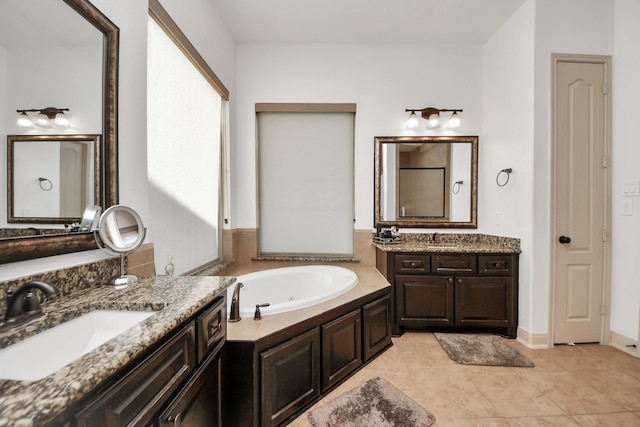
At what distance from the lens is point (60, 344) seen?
0.79 m

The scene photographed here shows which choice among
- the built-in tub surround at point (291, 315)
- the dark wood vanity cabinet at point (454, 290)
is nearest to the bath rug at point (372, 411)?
the built-in tub surround at point (291, 315)

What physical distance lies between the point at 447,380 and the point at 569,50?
2.99 m

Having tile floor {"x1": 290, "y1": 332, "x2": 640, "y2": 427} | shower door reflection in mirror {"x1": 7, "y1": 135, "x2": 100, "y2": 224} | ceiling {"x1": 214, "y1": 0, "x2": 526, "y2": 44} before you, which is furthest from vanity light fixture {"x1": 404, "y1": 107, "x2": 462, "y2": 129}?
shower door reflection in mirror {"x1": 7, "y1": 135, "x2": 100, "y2": 224}

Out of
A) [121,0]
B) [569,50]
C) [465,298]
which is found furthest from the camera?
[465,298]

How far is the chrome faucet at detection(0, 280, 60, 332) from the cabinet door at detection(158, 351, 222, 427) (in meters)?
0.48

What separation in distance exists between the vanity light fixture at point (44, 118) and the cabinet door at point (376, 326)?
196cm

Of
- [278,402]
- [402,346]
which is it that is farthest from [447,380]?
[278,402]

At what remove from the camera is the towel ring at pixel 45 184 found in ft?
3.07

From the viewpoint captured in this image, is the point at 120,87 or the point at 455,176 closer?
the point at 120,87

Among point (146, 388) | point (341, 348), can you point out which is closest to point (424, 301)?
point (341, 348)

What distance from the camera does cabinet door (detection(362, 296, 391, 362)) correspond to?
1.99m

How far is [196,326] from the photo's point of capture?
0.98 metres

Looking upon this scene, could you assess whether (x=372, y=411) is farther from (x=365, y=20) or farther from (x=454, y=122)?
(x=365, y=20)

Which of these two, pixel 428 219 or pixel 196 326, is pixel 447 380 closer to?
pixel 428 219
